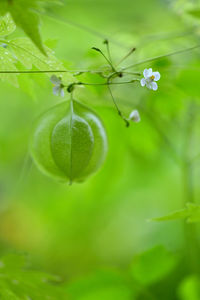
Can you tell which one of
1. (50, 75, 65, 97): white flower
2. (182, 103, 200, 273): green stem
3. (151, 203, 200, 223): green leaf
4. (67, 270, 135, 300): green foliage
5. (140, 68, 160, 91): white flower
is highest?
(182, 103, 200, 273): green stem

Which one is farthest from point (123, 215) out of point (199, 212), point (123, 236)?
point (199, 212)

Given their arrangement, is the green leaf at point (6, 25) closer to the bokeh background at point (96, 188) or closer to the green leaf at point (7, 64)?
the green leaf at point (7, 64)

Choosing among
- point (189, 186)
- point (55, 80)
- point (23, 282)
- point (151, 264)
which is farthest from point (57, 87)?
point (189, 186)

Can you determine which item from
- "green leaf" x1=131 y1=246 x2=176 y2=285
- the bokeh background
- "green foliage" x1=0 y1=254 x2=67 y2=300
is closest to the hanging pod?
"green foliage" x1=0 y1=254 x2=67 y2=300

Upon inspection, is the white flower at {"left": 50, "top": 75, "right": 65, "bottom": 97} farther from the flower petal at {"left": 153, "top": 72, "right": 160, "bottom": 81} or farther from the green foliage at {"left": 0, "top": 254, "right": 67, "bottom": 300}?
the green foliage at {"left": 0, "top": 254, "right": 67, "bottom": 300}

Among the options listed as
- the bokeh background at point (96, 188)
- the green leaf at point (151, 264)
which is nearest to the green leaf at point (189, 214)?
the green leaf at point (151, 264)

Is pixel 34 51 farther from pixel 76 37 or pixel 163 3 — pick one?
pixel 163 3
